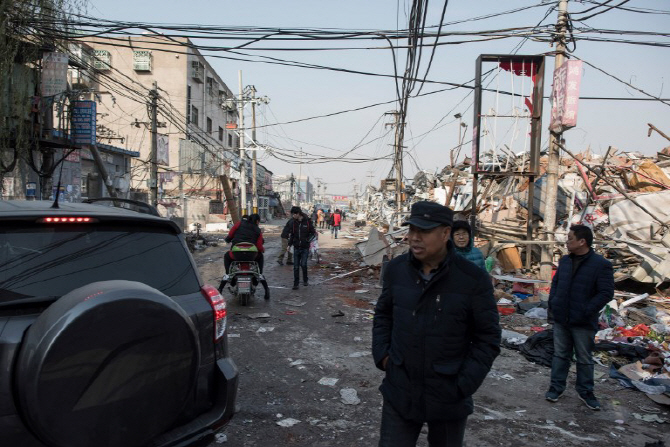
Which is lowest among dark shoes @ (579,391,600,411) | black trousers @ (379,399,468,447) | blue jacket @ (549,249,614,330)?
dark shoes @ (579,391,600,411)

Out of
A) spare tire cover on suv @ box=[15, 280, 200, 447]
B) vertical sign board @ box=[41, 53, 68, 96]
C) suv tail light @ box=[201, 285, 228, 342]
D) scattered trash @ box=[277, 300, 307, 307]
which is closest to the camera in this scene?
spare tire cover on suv @ box=[15, 280, 200, 447]

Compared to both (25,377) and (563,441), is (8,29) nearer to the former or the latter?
(25,377)

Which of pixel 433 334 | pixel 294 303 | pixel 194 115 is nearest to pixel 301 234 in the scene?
pixel 294 303

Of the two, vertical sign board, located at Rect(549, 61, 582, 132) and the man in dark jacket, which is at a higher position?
vertical sign board, located at Rect(549, 61, 582, 132)

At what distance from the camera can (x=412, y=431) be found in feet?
8.20

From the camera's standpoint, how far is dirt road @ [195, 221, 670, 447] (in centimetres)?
399

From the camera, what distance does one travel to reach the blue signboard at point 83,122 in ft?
44.8

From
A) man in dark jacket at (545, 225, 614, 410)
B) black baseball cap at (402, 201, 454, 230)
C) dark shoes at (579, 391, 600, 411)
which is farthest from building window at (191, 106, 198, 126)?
black baseball cap at (402, 201, 454, 230)

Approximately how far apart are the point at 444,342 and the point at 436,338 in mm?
46

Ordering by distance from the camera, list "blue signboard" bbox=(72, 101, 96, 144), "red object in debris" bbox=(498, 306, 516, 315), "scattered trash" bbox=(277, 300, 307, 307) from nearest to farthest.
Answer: "red object in debris" bbox=(498, 306, 516, 315)
"scattered trash" bbox=(277, 300, 307, 307)
"blue signboard" bbox=(72, 101, 96, 144)

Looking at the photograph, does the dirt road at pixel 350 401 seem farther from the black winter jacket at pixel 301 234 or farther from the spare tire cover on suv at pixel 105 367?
the black winter jacket at pixel 301 234

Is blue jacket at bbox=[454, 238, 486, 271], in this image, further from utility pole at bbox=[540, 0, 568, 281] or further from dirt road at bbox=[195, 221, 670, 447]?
utility pole at bbox=[540, 0, 568, 281]

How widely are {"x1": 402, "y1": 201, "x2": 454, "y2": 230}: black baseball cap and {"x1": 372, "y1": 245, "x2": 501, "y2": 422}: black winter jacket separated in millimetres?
178

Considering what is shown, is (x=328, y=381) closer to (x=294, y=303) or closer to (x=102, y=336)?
(x=102, y=336)
